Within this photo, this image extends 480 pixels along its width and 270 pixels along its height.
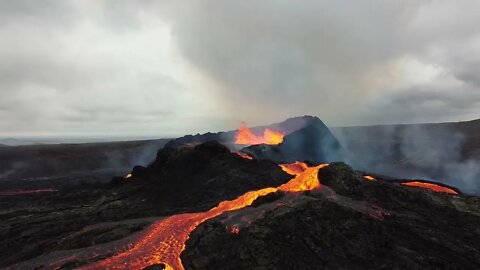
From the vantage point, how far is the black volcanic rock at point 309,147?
70213mm

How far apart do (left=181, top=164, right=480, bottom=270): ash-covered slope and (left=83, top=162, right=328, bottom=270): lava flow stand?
1.25 meters

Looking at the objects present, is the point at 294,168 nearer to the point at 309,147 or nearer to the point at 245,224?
the point at 309,147

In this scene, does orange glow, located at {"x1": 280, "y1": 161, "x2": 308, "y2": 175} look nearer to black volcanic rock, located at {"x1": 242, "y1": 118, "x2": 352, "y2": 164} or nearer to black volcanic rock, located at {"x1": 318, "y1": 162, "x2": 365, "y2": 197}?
black volcanic rock, located at {"x1": 242, "y1": 118, "x2": 352, "y2": 164}

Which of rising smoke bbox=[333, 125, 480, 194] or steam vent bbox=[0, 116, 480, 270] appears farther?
rising smoke bbox=[333, 125, 480, 194]

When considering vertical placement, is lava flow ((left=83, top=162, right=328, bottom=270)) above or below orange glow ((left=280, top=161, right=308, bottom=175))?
below

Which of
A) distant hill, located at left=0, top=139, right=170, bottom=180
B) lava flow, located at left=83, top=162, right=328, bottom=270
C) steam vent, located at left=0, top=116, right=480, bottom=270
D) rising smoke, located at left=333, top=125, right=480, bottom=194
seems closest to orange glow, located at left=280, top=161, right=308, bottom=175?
steam vent, located at left=0, top=116, right=480, bottom=270

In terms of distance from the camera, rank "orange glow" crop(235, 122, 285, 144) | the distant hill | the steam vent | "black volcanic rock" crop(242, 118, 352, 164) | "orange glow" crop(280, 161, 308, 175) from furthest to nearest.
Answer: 1. the distant hill
2. "orange glow" crop(235, 122, 285, 144)
3. "black volcanic rock" crop(242, 118, 352, 164)
4. "orange glow" crop(280, 161, 308, 175)
5. the steam vent

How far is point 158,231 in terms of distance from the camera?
103 feet

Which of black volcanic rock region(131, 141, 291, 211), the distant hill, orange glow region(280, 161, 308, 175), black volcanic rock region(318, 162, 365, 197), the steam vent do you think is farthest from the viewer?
the distant hill

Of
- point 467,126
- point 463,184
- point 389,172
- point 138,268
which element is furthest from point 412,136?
point 138,268

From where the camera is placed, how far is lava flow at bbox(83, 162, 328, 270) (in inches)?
993

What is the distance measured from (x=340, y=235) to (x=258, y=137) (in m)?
56.8

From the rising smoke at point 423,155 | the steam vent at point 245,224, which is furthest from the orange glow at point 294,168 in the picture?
the rising smoke at point 423,155

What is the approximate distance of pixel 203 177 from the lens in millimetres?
46562
